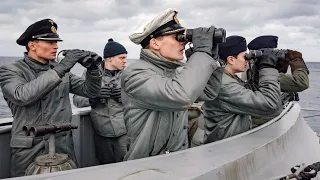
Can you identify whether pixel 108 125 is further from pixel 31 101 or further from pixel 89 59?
pixel 31 101

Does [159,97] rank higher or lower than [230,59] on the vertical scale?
lower

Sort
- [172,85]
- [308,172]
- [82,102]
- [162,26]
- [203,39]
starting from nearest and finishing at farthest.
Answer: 1. [172,85]
2. [203,39]
3. [162,26]
4. [308,172]
5. [82,102]

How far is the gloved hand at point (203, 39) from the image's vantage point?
2438 millimetres

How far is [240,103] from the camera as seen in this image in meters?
3.20

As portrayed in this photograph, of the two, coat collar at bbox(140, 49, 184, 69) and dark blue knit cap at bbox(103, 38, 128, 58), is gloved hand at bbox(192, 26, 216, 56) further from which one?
dark blue knit cap at bbox(103, 38, 128, 58)

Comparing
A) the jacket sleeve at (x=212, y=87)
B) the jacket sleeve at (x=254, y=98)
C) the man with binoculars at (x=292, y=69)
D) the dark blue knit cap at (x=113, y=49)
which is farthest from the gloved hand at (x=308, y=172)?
the dark blue knit cap at (x=113, y=49)

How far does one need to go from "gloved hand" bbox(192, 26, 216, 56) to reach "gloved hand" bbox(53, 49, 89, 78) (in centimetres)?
122

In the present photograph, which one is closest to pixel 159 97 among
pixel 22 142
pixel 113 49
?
pixel 22 142

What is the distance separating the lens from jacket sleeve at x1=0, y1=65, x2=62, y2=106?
3.19m

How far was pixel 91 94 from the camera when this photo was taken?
4.01m

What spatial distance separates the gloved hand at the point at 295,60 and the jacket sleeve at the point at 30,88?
2545 millimetres

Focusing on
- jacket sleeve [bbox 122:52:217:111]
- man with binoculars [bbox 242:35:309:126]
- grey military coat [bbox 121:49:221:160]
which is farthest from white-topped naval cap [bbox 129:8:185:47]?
man with binoculars [bbox 242:35:309:126]

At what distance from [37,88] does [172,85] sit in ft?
4.39

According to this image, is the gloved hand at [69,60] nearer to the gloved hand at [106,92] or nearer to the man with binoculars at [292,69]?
the gloved hand at [106,92]
